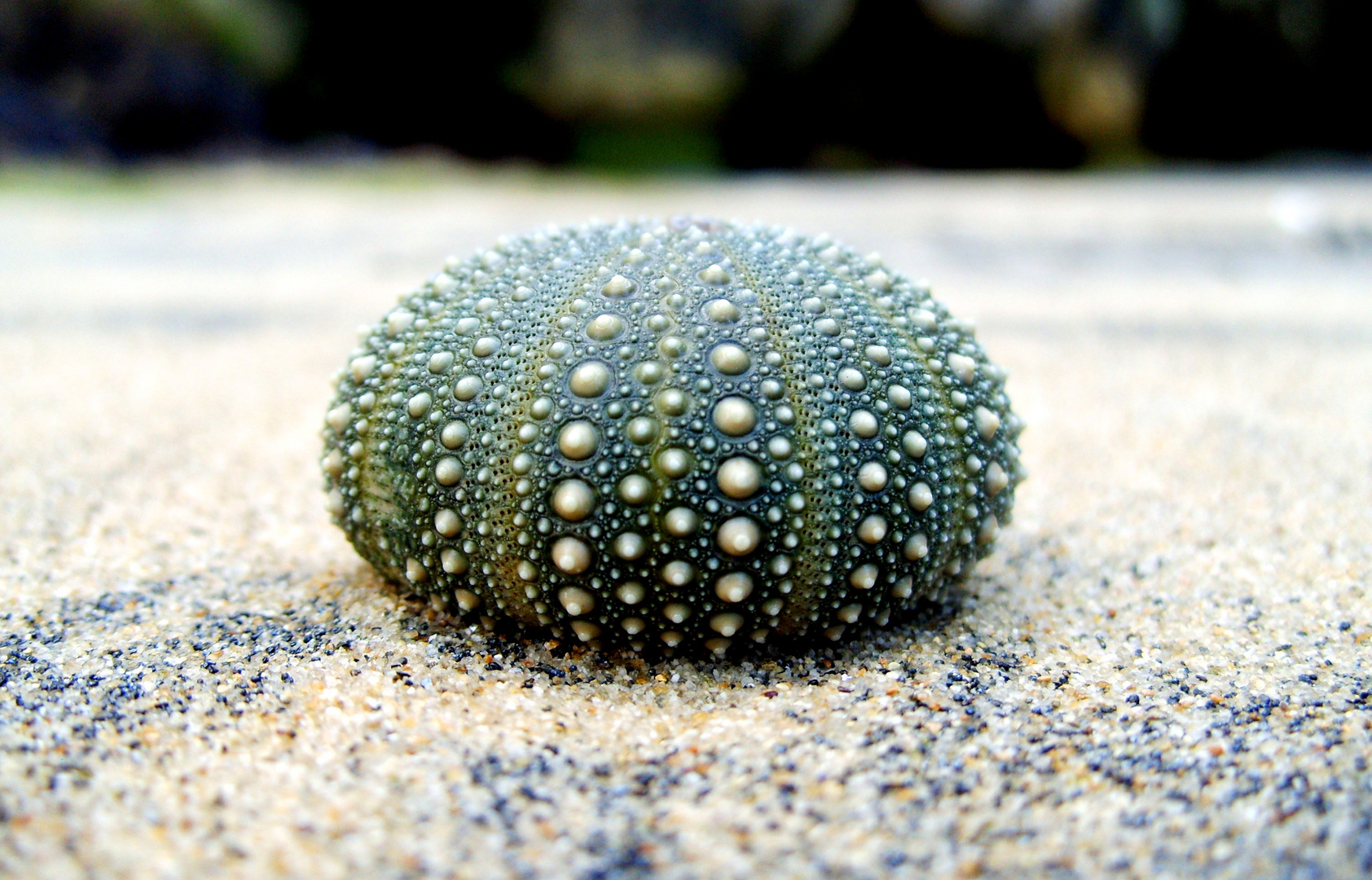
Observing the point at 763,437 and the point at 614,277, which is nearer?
the point at 763,437

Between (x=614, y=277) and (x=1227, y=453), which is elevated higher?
(x=614, y=277)

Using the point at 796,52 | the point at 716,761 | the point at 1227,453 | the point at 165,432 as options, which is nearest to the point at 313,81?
the point at 796,52

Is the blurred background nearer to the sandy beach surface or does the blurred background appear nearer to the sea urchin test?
the sandy beach surface

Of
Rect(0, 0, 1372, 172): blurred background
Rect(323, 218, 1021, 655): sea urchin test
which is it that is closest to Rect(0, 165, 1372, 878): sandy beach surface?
Rect(323, 218, 1021, 655): sea urchin test

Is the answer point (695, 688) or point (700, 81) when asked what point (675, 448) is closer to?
point (695, 688)

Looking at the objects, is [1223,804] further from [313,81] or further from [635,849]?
[313,81]

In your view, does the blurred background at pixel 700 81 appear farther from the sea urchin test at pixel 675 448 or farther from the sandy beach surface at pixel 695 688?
the sea urchin test at pixel 675 448

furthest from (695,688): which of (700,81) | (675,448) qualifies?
(700,81)

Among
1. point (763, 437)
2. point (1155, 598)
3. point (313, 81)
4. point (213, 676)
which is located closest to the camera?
point (763, 437)
